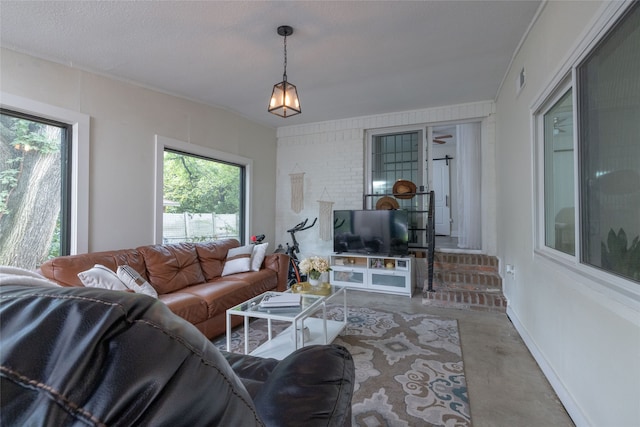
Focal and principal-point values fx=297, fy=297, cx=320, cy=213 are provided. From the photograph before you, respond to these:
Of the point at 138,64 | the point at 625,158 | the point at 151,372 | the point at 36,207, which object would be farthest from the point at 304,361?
the point at 138,64

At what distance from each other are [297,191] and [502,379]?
4.09m

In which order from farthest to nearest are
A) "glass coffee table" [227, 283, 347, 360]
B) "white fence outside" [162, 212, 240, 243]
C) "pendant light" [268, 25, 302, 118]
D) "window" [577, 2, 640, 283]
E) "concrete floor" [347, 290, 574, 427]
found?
"white fence outside" [162, 212, 240, 243]
"pendant light" [268, 25, 302, 118]
"glass coffee table" [227, 283, 347, 360]
"concrete floor" [347, 290, 574, 427]
"window" [577, 2, 640, 283]

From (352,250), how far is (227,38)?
3259mm

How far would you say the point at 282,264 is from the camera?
3.77 meters

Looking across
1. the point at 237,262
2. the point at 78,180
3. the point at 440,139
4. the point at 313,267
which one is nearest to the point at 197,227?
the point at 237,262

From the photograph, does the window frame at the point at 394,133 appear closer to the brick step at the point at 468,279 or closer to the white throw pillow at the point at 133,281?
the brick step at the point at 468,279

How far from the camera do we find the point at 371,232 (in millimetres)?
4551

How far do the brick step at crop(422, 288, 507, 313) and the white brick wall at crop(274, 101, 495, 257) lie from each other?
189 centimetres

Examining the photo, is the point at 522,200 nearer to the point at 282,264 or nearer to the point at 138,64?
the point at 282,264

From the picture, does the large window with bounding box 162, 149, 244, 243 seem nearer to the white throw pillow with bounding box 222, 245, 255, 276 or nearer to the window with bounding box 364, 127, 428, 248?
the white throw pillow with bounding box 222, 245, 255, 276

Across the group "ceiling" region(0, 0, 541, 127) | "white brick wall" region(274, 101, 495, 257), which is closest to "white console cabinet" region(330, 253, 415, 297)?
"white brick wall" region(274, 101, 495, 257)

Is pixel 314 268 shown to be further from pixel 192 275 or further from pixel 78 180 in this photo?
pixel 78 180

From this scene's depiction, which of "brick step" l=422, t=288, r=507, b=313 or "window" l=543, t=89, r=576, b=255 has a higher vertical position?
"window" l=543, t=89, r=576, b=255

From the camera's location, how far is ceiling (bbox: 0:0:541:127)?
226cm
